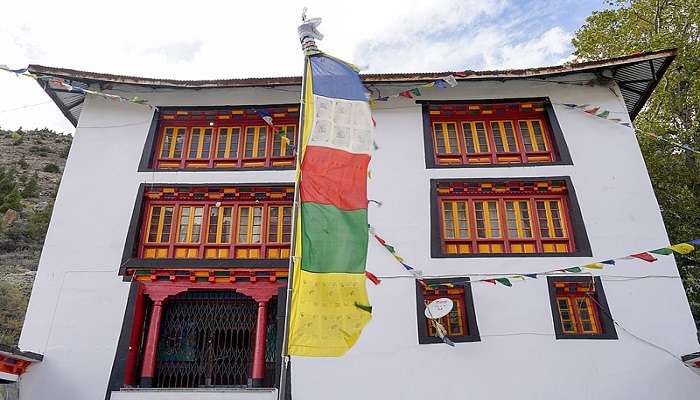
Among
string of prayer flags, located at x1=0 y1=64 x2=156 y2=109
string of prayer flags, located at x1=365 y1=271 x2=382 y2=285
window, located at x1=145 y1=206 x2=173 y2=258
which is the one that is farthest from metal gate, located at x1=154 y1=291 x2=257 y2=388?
string of prayer flags, located at x1=0 y1=64 x2=156 y2=109

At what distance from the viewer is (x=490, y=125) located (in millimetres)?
13625

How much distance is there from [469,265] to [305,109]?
238 inches

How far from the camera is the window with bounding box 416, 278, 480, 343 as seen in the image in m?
10.9

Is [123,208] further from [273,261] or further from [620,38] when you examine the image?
[620,38]

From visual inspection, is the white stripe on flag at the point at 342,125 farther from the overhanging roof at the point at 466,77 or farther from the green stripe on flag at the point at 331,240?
the overhanging roof at the point at 466,77

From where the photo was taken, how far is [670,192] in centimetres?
1608

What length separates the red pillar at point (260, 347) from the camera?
1103 centimetres

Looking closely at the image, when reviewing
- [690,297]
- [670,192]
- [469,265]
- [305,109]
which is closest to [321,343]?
[305,109]

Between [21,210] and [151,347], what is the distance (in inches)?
972

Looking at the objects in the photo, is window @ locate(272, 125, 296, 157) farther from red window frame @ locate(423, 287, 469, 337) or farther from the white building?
red window frame @ locate(423, 287, 469, 337)

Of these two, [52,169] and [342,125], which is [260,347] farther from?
[52,169]

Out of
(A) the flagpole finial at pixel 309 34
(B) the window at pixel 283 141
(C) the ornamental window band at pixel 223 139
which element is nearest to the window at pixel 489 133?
(B) the window at pixel 283 141

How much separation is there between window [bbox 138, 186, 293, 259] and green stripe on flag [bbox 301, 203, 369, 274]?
5471mm

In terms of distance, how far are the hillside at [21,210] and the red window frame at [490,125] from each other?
59.9 ft
